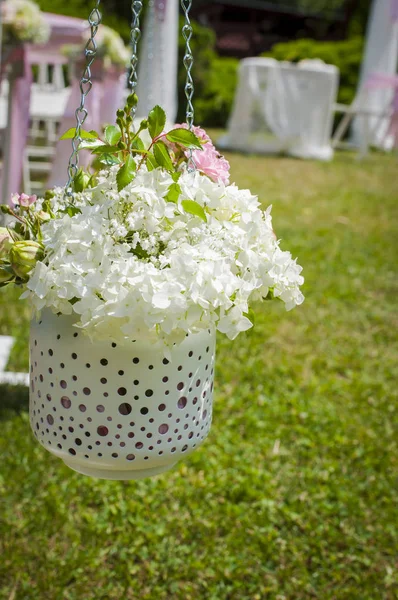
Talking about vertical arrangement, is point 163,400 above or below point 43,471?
above

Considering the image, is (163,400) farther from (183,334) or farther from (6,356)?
(6,356)

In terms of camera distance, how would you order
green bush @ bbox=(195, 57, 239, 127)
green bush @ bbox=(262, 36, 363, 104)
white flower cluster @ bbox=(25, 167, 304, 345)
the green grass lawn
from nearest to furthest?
white flower cluster @ bbox=(25, 167, 304, 345) → the green grass lawn → green bush @ bbox=(195, 57, 239, 127) → green bush @ bbox=(262, 36, 363, 104)

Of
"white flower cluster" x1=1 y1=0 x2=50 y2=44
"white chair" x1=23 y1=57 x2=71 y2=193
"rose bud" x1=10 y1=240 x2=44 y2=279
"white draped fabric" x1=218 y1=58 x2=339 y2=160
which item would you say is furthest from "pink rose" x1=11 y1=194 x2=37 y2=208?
"white draped fabric" x1=218 y1=58 x2=339 y2=160

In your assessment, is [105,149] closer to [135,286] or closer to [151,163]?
[151,163]

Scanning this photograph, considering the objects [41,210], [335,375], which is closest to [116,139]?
[41,210]

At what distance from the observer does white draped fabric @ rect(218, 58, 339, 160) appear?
8.22m

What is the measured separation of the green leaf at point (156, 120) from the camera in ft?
3.45

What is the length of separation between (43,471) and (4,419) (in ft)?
1.09

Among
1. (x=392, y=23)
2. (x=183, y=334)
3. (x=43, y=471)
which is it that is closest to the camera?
(x=183, y=334)

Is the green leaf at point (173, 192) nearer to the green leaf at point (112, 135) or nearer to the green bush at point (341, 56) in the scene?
the green leaf at point (112, 135)

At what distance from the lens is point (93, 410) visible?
1077 mm

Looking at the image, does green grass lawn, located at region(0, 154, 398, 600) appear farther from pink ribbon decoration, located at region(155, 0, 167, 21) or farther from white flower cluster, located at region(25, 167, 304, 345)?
pink ribbon decoration, located at region(155, 0, 167, 21)

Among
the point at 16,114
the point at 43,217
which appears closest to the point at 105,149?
the point at 43,217

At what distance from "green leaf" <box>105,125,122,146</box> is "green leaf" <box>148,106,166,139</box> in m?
0.05
